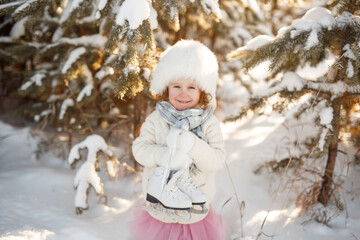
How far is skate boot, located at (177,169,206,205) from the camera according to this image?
71.6 inches

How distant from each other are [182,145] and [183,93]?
16.3 inches

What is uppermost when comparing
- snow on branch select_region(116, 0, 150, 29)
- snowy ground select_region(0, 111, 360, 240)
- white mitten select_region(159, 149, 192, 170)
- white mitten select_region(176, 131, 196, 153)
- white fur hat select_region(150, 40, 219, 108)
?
snow on branch select_region(116, 0, 150, 29)

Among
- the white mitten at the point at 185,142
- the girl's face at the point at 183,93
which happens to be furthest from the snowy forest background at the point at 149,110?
the white mitten at the point at 185,142

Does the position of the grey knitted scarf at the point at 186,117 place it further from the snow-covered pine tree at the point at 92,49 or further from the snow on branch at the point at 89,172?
the snow on branch at the point at 89,172

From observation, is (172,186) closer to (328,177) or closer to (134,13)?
(134,13)

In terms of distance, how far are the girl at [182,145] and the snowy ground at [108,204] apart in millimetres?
504

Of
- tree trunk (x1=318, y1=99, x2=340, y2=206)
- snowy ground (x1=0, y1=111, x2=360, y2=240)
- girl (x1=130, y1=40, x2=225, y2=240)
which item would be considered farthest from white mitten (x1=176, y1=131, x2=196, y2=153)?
tree trunk (x1=318, y1=99, x2=340, y2=206)

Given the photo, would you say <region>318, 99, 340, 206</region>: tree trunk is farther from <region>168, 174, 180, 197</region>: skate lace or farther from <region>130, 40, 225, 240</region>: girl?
<region>168, 174, 180, 197</region>: skate lace

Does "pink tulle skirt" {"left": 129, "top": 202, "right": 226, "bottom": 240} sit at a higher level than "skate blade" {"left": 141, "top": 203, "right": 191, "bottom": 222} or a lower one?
lower

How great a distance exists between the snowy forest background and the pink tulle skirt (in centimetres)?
25

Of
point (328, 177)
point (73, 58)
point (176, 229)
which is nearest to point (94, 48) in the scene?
point (73, 58)

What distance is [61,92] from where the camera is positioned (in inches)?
153

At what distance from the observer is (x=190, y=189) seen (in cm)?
185

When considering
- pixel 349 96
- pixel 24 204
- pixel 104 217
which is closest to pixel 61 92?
pixel 24 204
